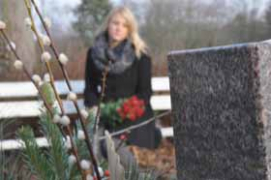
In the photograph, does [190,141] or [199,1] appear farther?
[199,1]

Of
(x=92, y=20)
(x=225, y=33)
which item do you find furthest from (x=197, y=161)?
(x=92, y=20)

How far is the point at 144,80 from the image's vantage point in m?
4.60

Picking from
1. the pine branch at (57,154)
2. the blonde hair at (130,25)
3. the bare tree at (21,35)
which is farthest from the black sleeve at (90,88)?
the pine branch at (57,154)

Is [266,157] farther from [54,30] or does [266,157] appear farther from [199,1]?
[199,1]

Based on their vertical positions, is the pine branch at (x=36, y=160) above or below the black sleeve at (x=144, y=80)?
above

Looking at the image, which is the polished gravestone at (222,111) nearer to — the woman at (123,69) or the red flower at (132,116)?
the red flower at (132,116)

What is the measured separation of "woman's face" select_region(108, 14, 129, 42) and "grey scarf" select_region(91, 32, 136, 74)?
0.08 metres

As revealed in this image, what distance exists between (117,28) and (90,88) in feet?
1.68

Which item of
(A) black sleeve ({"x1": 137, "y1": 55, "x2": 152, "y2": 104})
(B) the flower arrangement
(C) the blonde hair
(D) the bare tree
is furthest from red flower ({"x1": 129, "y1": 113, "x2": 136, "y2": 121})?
(D) the bare tree

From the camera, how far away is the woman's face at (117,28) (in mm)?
4445

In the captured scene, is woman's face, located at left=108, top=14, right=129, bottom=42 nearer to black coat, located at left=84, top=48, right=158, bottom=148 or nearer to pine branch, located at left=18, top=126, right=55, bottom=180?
black coat, located at left=84, top=48, right=158, bottom=148

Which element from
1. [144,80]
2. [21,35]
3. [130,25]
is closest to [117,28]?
[130,25]

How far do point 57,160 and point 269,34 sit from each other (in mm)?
9830

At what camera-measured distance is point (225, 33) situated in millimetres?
9305
